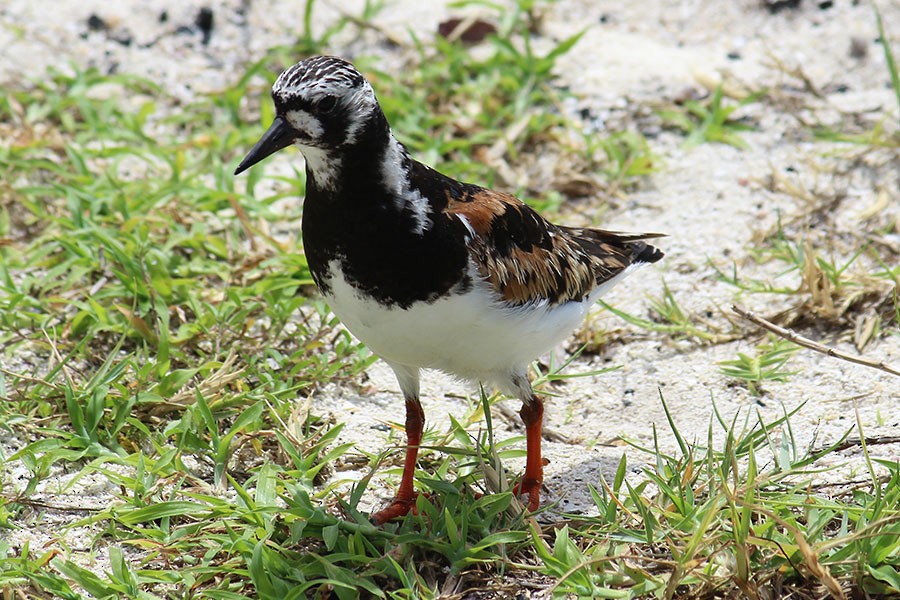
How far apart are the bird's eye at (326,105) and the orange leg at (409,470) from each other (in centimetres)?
119

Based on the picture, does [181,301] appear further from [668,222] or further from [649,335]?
[668,222]

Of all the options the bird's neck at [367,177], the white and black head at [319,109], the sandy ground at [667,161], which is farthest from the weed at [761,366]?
the white and black head at [319,109]

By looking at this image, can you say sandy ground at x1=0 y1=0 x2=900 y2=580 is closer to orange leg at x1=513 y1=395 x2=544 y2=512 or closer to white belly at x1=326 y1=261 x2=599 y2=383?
orange leg at x1=513 y1=395 x2=544 y2=512

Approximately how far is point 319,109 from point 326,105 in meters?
0.02

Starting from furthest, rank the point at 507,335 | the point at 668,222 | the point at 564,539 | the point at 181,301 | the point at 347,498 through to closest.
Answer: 1. the point at 668,222
2. the point at 181,301
3. the point at 347,498
4. the point at 507,335
5. the point at 564,539

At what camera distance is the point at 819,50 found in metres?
7.05

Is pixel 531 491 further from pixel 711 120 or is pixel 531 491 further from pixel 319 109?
pixel 711 120

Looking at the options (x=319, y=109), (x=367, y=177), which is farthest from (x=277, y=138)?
(x=367, y=177)

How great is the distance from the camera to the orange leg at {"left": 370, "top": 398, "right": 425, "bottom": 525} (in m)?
3.85

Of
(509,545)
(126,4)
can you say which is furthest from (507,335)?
(126,4)

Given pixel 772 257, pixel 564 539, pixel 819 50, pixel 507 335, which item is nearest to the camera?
pixel 564 539

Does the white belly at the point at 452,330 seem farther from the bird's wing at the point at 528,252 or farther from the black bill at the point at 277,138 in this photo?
the black bill at the point at 277,138

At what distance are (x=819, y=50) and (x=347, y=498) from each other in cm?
471

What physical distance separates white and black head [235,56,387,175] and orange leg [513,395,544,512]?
123 centimetres
